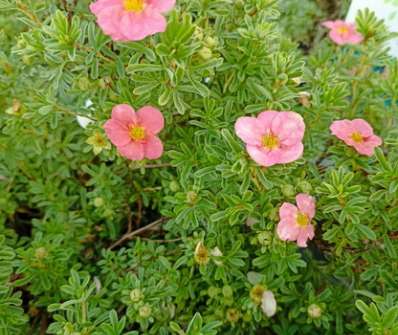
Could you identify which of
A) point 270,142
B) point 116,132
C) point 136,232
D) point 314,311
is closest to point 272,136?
point 270,142

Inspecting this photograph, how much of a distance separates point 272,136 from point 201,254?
35cm

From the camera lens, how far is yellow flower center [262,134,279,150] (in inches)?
46.4

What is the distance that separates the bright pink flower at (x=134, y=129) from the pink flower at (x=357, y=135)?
0.43m

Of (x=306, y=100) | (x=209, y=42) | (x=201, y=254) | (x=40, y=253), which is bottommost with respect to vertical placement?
(x=40, y=253)

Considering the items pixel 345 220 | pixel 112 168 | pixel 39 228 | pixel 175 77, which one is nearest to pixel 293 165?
pixel 345 220

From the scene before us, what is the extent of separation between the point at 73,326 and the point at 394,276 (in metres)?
0.75

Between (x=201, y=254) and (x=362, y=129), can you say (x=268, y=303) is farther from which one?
(x=362, y=129)

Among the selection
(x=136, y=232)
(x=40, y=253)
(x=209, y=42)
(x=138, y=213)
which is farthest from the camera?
(x=138, y=213)

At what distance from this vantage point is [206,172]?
1.29m

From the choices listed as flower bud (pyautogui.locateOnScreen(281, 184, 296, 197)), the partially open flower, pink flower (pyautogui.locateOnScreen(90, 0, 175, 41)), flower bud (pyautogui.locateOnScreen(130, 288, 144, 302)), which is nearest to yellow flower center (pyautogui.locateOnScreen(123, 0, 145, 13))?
pink flower (pyautogui.locateOnScreen(90, 0, 175, 41))

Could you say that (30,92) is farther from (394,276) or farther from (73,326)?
(394,276)

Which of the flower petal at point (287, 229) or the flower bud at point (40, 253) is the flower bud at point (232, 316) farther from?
the flower bud at point (40, 253)

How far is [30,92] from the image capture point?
1615 millimetres

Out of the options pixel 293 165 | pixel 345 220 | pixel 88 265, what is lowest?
pixel 88 265
